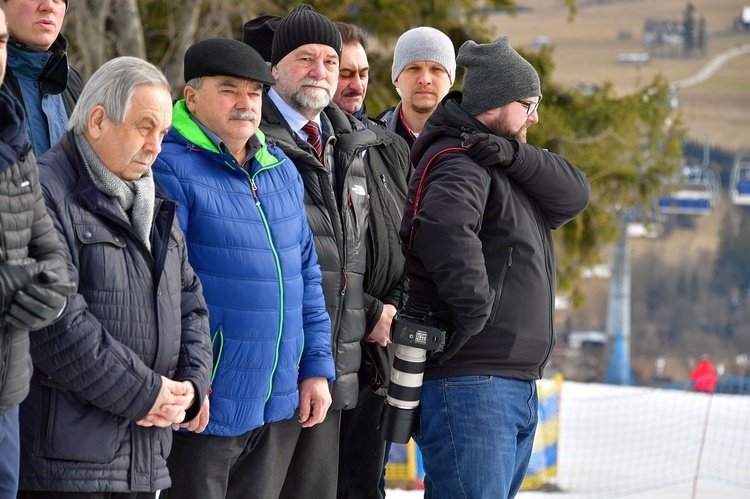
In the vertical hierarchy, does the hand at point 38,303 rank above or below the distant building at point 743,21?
below

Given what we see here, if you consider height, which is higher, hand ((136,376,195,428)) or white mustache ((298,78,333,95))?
white mustache ((298,78,333,95))

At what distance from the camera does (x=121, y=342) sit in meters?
2.18

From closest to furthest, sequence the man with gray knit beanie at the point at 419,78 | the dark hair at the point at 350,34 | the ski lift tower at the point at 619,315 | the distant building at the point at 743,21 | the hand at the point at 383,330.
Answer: the hand at the point at 383,330 → the dark hair at the point at 350,34 → the man with gray knit beanie at the point at 419,78 → the ski lift tower at the point at 619,315 → the distant building at the point at 743,21

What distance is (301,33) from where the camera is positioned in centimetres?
316

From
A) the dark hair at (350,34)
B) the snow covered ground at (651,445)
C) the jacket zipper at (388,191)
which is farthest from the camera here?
the snow covered ground at (651,445)

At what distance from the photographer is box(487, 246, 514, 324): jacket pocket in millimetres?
2838

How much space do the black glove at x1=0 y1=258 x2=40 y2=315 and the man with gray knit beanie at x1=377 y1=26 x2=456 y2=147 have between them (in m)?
2.10

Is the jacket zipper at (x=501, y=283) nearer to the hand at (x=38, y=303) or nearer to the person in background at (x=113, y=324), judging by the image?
the person in background at (x=113, y=324)

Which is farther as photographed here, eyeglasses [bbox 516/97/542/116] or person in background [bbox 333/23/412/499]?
person in background [bbox 333/23/412/499]

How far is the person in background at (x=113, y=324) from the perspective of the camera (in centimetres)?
210

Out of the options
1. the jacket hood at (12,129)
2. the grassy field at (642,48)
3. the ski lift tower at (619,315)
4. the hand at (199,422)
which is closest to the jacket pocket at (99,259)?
the jacket hood at (12,129)

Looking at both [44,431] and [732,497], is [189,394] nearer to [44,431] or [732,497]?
[44,431]

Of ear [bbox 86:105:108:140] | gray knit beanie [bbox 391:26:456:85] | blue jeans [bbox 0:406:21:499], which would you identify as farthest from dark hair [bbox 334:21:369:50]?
blue jeans [bbox 0:406:21:499]

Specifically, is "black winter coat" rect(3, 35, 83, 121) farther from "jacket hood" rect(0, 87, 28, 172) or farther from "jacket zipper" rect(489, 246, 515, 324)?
"jacket zipper" rect(489, 246, 515, 324)
